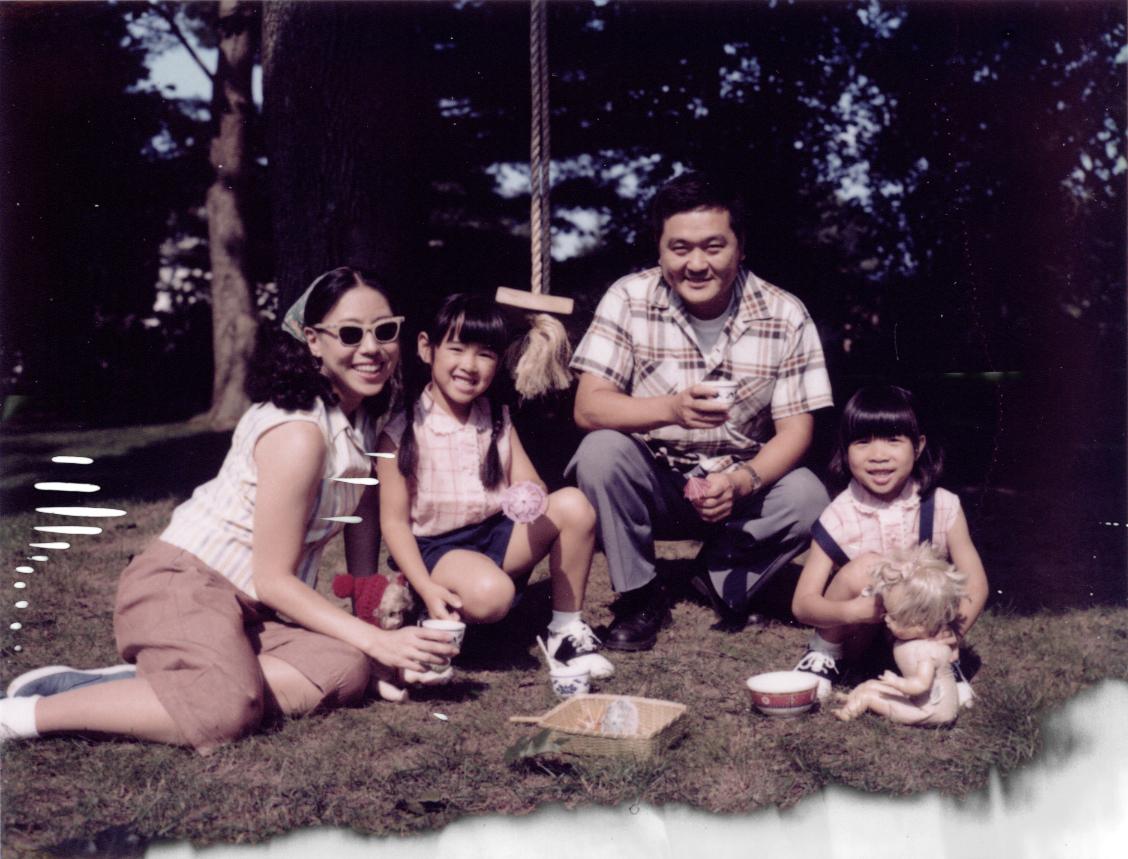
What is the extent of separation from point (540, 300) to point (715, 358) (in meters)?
0.68

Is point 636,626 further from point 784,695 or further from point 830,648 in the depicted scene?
point 784,695

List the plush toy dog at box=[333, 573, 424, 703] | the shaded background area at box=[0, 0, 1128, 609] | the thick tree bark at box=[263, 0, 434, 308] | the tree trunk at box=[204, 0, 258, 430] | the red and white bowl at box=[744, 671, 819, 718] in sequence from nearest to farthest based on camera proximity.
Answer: the red and white bowl at box=[744, 671, 819, 718] < the plush toy dog at box=[333, 573, 424, 703] < the thick tree bark at box=[263, 0, 434, 308] < the shaded background area at box=[0, 0, 1128, 609] < the tree trunk at box=[204, 0, 258, 430]

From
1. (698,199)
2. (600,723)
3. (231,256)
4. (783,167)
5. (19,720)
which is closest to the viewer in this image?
(19,720)

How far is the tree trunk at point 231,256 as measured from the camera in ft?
36.5

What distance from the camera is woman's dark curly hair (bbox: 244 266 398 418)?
2.84 metres

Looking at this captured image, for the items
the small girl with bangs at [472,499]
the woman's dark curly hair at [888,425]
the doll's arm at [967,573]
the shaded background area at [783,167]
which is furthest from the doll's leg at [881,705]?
the shaded background area at [783,167]

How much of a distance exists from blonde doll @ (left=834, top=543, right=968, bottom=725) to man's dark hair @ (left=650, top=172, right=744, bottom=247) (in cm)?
131

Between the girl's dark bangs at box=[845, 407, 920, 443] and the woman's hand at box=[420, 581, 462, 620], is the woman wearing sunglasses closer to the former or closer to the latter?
the woman's hand at box=[420, 581, 462, 620]

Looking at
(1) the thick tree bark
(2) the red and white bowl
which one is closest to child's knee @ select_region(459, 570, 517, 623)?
(2) the red and white bowl

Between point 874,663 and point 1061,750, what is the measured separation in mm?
818

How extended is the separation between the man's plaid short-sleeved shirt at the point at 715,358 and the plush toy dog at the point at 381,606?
109 cm

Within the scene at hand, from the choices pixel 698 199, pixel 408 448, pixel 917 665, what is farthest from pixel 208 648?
pixel 698 199

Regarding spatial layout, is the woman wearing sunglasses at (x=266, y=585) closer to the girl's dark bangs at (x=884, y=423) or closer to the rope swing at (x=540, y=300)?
the rope swing at (x=540, y=300)

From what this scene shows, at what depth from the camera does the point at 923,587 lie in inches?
107
